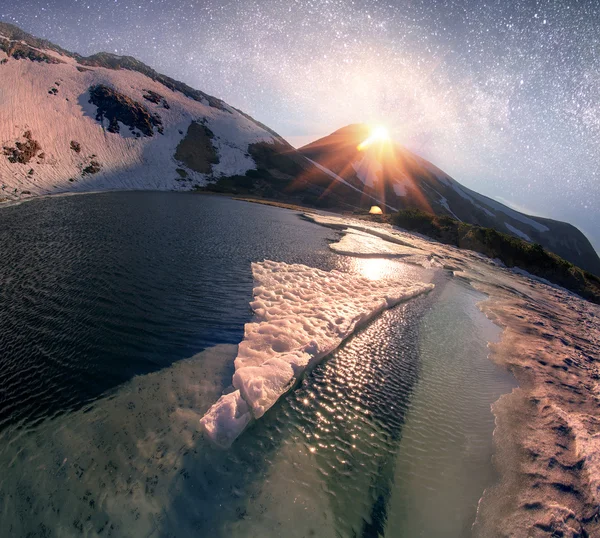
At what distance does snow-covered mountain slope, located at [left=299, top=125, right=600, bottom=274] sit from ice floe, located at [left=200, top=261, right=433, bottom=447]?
7343 cm

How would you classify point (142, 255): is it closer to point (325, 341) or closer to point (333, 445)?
point (325, 341)

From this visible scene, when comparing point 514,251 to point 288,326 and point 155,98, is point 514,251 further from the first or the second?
point 155,98

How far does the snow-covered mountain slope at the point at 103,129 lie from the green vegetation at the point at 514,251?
52.9m

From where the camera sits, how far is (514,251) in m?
39.3

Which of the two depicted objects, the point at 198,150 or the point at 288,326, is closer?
the point at 288,326

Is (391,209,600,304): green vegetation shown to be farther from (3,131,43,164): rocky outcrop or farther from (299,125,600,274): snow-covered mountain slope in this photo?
(3,131,43,164): rocky outcrop

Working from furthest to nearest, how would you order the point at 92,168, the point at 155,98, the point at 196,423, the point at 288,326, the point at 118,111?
the point at 155,98 < the point at 118,111 < the point at 92,168 < the point at 288,326 < the point at 196,423

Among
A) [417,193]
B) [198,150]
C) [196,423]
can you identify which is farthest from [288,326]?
[417,193]

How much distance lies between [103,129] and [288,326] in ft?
267

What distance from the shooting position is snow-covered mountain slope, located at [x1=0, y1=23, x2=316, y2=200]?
160ft

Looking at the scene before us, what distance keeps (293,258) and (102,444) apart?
50.7ft

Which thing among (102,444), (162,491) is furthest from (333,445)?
(102,444)

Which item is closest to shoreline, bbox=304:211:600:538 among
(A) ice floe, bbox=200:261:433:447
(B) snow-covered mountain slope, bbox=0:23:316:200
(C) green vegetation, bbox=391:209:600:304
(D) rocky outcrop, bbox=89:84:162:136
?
(A) ice floe, bbox=200:261:433:447

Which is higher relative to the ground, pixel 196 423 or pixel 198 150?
pixel 198 150
